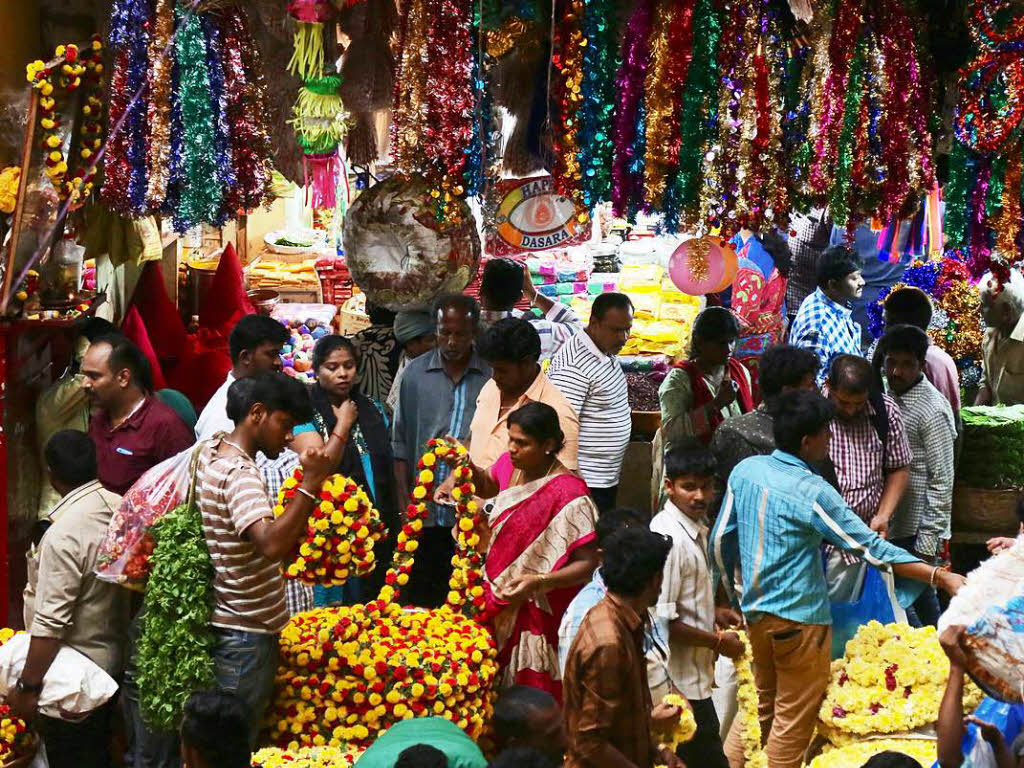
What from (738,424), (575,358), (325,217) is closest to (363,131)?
(575,358)

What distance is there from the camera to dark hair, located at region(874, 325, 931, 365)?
21.1 ft

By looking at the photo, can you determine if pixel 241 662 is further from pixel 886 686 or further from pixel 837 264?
pixel 837 264

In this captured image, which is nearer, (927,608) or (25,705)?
(25,705)

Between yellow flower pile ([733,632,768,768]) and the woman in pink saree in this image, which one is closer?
the woman in pink saree

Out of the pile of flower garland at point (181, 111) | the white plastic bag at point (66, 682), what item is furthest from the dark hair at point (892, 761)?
the pile of flower garland at point (181, 111)

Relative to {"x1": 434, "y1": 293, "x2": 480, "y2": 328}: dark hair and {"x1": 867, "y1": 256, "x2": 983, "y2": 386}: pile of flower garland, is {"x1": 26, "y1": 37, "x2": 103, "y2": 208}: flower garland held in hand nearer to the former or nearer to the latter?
{"x1": 434, "y1": 293, "x2": 480, "y2": 328}: dark hair

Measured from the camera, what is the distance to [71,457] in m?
4.77

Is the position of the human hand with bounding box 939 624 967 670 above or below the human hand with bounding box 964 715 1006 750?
above

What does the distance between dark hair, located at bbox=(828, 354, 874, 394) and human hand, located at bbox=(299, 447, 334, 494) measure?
7.64ft

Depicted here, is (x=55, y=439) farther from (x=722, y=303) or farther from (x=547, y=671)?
(x=722, y=303)

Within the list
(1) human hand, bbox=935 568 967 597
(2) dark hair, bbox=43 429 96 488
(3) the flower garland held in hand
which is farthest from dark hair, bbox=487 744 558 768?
(3) the flower garland held in hand

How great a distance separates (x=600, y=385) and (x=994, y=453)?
1.99m

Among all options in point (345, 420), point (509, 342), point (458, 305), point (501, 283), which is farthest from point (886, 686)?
point (501, 283)

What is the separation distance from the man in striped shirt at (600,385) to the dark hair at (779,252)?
208cm
